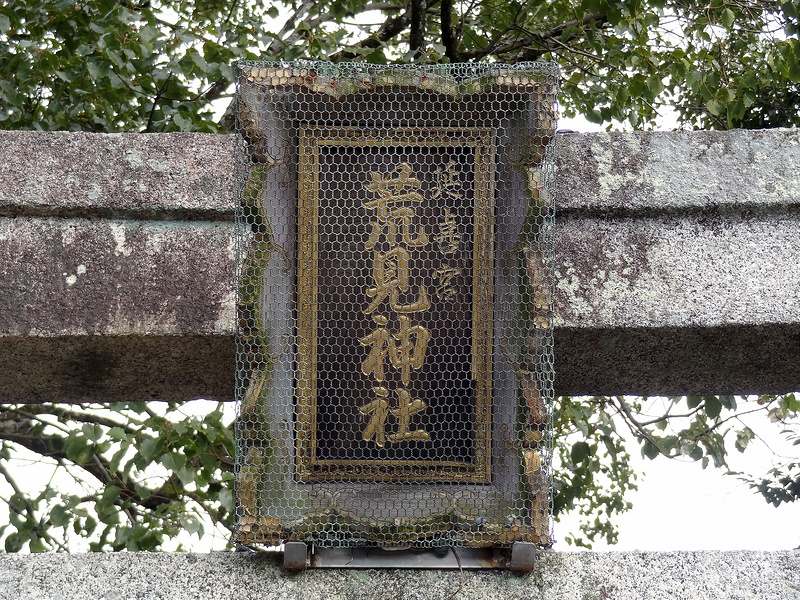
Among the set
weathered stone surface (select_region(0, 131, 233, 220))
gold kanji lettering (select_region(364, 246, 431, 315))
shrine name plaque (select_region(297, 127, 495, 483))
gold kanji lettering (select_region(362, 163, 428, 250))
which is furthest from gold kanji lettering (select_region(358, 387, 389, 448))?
weathered stone surface (select_region(0, 131, 233, 220))

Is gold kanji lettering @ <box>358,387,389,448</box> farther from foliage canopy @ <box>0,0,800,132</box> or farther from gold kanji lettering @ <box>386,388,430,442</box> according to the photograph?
foliage canopy @ <box>0,0,800,132</box>

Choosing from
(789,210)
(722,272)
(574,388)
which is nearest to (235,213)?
(574,388)

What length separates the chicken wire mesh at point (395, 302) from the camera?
1.72 m

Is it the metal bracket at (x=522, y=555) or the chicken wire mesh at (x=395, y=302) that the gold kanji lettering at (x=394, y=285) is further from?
the metal bracket at (x=522, y=555)

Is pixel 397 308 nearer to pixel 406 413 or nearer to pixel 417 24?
pixel 406 413

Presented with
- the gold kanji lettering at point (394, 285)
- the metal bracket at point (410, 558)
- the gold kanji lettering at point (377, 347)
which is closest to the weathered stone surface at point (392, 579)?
the metal bracket at point (410, 558)

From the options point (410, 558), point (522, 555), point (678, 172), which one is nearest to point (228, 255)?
point (410, 558)

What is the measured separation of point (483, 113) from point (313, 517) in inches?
35.1

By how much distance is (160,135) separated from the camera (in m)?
1.95

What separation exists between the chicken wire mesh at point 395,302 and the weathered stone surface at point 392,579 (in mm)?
85

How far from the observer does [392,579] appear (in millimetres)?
1719

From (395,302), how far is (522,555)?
57cm

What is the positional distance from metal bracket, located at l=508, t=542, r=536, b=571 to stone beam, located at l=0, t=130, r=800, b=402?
1.48ft

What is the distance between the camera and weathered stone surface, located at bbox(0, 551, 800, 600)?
1.70m
